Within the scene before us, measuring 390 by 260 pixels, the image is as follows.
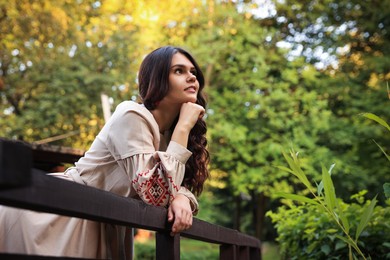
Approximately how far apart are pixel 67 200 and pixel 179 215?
31.4 inches

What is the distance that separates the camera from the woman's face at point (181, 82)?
229 centimetres

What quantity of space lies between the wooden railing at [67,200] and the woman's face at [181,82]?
1.80ft

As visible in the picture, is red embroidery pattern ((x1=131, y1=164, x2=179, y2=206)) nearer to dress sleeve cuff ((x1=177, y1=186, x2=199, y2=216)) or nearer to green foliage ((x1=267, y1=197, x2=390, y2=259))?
dress sleeve cuff ((x1=177, y1=186, x2=199, y2=216))

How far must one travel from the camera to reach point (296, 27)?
1692 cm

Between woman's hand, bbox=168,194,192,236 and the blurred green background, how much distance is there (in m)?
11.6

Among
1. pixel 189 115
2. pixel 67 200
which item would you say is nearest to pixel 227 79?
pixel 189 115

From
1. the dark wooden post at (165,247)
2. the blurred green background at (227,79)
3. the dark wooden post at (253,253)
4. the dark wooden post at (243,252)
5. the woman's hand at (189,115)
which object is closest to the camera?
→ the dark wooden post at (165,247)

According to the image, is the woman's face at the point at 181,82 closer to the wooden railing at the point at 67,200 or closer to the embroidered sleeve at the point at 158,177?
the embroidered sleeve at the point at 158,177

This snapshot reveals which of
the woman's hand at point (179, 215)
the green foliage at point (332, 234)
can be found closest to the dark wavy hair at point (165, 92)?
the woman's hand at point (179, 215)

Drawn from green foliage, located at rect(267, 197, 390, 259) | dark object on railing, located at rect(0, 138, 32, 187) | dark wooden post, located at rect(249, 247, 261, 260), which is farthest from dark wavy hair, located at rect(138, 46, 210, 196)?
dark wooden post, located at rect(249, 247, 261, 260)

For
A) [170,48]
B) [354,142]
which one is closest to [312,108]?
[354,142]

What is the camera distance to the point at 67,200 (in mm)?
1081

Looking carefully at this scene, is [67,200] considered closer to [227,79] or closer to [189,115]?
[189,115]

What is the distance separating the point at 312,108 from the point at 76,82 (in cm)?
605
